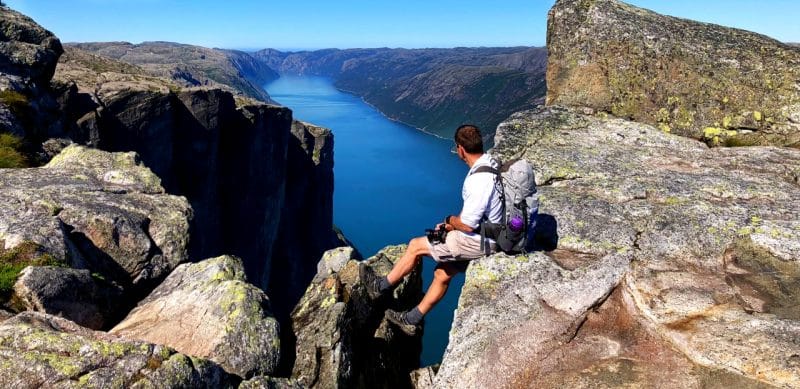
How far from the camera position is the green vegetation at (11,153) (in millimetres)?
14773

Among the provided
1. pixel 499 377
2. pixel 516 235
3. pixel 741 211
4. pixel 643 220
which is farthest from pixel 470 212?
pixel 741 211

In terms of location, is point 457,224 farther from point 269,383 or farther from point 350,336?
point 269,383

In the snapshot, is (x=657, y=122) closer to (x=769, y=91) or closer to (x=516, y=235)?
(x=769, y=91)

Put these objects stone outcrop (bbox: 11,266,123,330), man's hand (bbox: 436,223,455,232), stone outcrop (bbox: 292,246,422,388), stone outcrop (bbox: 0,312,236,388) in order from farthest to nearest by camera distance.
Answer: man's hand (bbox: 436,223,455,232), stone outcrop (bbox: 292,246,422,388), stone outcrop (bbox: 11,266,123,330), stone outcrop (bbox: 0,312,236,388)

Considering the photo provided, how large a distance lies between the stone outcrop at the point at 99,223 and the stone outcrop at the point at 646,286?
23.7ft

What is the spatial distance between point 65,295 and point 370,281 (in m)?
5.57

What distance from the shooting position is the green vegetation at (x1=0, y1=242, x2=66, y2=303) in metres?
8.11

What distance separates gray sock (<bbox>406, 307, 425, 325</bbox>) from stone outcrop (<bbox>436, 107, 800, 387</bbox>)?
4.85 ft

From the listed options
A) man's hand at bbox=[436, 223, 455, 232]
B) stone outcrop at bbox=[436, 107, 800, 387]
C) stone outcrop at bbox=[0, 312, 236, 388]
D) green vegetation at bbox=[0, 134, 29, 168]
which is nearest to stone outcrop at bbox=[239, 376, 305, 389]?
stone outcrop at bbox=[0, 312, 236, 388]

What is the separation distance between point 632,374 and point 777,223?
17.9ft

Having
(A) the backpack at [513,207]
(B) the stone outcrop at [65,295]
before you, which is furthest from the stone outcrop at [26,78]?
(A) the backpack at [513,207]

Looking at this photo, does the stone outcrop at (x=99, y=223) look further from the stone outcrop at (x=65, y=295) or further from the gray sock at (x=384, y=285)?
the gray sock at (x=384, y=285)

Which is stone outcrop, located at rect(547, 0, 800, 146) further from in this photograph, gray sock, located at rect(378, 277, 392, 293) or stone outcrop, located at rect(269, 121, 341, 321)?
stone outcrop, located at rect(269, 121, 341, 321)

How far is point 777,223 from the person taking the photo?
9.55m
